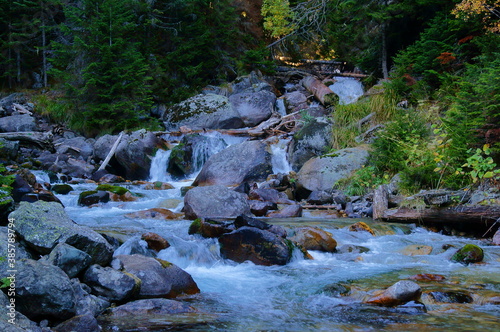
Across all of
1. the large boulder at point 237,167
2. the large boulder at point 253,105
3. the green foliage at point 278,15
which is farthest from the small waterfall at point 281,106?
the large boulder at point 237,167

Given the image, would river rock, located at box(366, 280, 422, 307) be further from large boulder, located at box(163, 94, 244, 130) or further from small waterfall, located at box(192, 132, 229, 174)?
large boulder, located at box(163, 94, 244, 130)

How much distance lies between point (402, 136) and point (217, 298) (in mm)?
7294

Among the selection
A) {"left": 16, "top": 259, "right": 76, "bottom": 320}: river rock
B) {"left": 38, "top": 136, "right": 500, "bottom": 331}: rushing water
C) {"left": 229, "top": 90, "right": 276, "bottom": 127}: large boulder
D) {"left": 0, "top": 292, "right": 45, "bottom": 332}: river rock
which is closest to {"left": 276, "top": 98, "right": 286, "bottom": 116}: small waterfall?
{"left": 229, "top": 90, "right": 276, "bottom": 127}: large boulder

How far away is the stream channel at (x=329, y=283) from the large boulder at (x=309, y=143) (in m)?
4.52

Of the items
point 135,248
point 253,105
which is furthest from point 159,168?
point 135,248

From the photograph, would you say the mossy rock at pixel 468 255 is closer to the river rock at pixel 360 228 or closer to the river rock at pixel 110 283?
the river rock at pixel 360 228

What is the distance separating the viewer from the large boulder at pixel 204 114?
58.3 feet

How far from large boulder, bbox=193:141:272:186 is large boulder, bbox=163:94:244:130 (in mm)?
4417

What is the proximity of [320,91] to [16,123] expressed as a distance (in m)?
13.1

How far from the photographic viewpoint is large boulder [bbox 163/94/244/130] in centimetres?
1778

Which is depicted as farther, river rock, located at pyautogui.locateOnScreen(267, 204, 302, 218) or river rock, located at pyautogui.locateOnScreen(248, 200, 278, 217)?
river rock, located at pyautogui.locateOnScreen(248, 200, 278, 217)

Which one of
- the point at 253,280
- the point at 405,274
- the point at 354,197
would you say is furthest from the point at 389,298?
the point at 354,197

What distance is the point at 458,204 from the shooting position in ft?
25.4

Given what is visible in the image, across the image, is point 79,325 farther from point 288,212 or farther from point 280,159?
point 280,159
